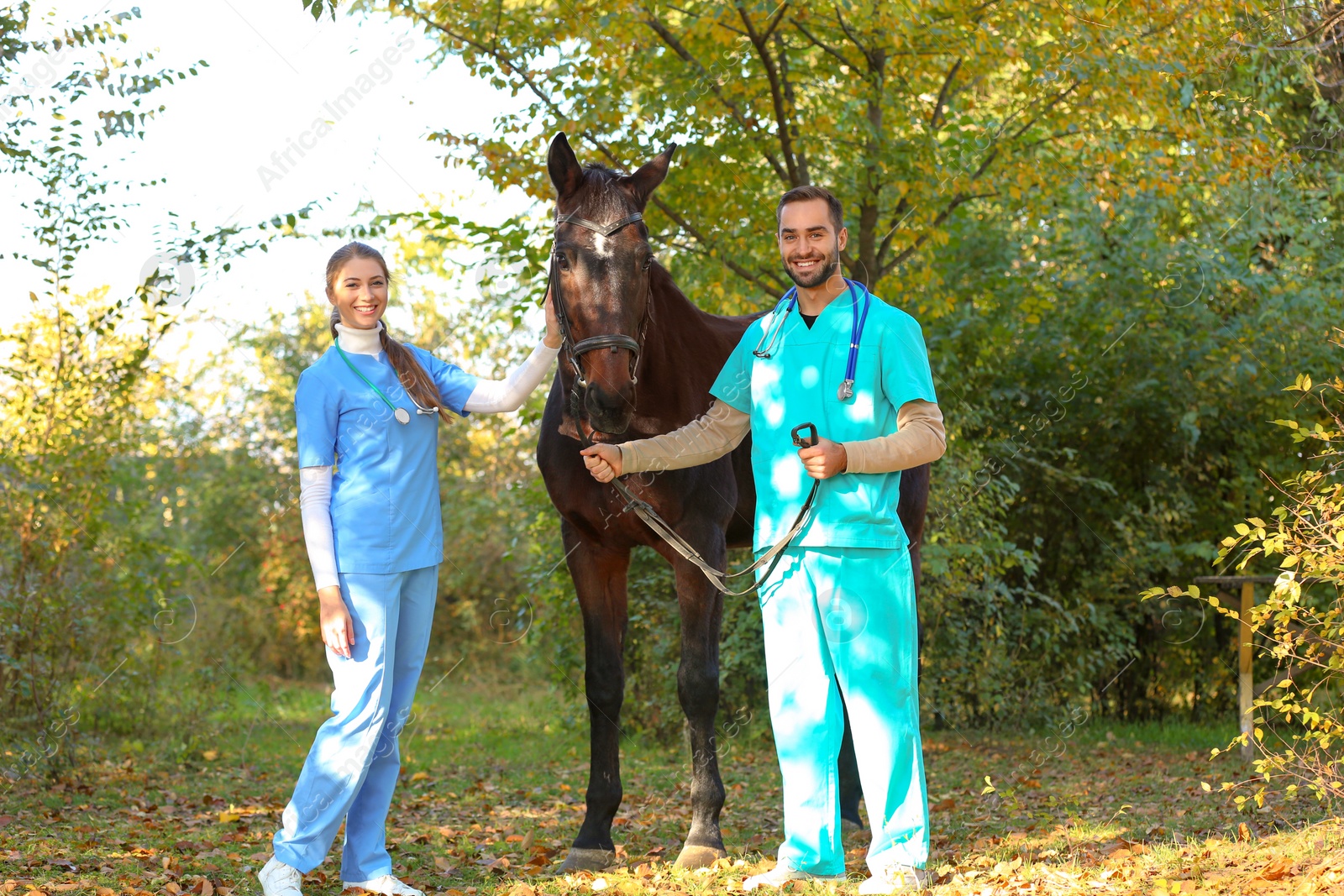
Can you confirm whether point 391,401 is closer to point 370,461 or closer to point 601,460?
point 370,461

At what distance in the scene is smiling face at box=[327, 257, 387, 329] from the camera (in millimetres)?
3832

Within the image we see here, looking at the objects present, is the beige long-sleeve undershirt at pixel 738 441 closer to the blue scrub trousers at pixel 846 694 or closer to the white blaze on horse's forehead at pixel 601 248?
the blue scrub trousers at pixel 846 694

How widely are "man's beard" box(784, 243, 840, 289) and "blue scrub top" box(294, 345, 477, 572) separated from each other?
1309mm

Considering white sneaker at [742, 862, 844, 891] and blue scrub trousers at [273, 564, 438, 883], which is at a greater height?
blue scrub trousers at [273, 564, 438, 883]

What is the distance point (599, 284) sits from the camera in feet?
12.3

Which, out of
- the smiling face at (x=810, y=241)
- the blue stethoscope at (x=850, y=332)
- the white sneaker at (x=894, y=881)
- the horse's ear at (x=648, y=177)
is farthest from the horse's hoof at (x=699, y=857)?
the horse's ear at (x=648, y=177)

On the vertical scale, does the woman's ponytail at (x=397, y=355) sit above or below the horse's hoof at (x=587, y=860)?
above

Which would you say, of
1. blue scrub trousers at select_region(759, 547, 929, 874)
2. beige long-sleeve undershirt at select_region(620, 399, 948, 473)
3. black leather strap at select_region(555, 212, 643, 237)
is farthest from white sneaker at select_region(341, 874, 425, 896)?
black leather strap at select_region(555, 212, 643, 237)

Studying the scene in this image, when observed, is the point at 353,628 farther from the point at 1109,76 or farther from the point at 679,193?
the point at 1109,76

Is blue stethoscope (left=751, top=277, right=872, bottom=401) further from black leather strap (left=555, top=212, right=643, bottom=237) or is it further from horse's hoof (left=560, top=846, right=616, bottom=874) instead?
horse's hoof (left=560, top=846, right=616, bottom=874)

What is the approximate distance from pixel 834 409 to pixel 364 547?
158 centimetres

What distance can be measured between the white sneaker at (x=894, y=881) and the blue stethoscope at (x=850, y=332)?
142 cm

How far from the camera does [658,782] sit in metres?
7.08

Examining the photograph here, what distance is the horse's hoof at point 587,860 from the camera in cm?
427
